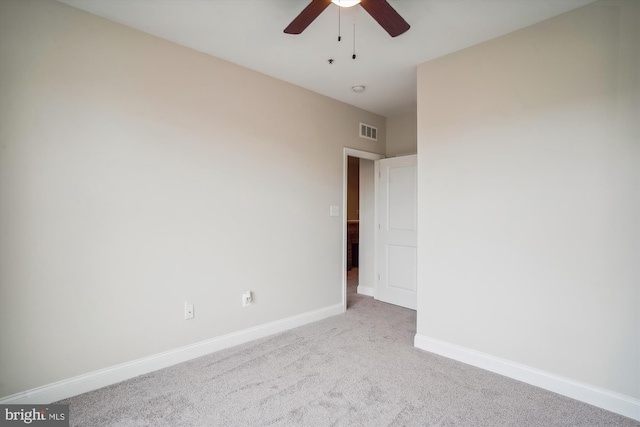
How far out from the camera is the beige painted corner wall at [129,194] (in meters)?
1.88

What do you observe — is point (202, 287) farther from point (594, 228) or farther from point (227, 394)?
point (594, 228)

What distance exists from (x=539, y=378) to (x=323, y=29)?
9.68 ft

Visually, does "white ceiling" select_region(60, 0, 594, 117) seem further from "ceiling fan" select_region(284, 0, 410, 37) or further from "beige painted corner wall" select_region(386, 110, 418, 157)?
"beige painted corner wall" select_region(386, 110, 418, 157)

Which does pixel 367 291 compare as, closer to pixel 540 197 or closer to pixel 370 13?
pixel 540 197

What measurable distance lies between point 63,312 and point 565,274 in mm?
3341

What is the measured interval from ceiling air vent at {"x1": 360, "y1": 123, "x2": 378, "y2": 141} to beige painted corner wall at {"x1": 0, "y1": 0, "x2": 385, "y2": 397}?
1.03 m

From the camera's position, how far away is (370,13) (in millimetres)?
1676

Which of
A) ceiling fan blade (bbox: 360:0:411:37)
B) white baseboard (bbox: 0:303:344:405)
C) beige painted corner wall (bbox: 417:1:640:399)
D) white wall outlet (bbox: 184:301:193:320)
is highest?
ceiling fan blade (bbox: 360:0:411:37)

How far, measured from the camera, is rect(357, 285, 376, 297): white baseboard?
4.52 m

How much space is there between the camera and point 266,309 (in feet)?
10.0

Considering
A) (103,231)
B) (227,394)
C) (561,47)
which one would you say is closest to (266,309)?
(227,394)
